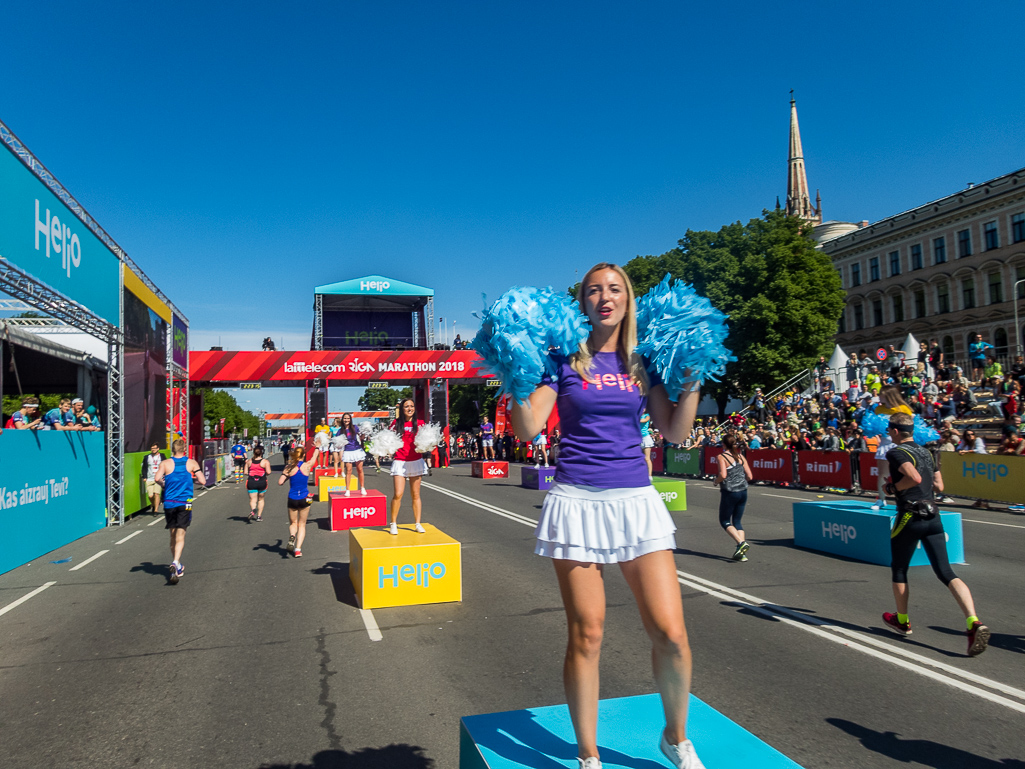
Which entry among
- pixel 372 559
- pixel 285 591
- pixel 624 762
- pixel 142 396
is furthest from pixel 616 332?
pixel 142 396

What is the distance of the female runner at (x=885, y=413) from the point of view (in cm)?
794

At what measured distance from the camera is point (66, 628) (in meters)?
6.89

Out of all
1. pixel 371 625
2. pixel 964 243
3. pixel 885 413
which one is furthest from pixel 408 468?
pixel 964 243

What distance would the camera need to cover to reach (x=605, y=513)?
2576mm

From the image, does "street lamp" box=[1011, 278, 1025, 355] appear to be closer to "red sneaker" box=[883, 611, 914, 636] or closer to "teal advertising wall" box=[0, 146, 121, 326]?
"red sneaker" box=[883, 611, 914, 636]

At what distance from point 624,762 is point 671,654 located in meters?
0.50

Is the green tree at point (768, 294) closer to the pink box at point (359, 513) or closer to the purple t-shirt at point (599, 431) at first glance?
the pink box at point (359, 513)

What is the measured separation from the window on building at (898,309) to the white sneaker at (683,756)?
54667 mm

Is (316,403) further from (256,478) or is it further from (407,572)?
(407,572)

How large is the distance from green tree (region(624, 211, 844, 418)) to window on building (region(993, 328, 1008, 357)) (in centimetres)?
1029

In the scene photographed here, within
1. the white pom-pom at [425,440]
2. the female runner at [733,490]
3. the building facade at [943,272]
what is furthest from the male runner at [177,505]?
the building facade at [943,272]

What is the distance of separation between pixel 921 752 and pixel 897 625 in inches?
90.5

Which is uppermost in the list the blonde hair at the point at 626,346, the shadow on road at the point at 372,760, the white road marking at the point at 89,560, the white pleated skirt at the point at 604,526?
the blonde hair at the point at 626,346

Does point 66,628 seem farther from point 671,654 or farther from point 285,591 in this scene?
point 671,654
